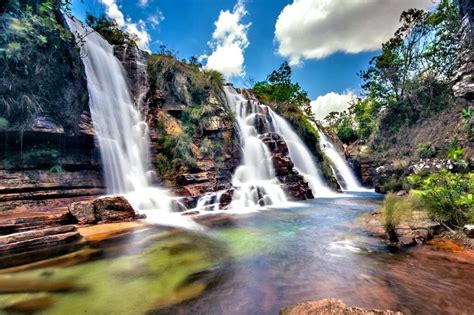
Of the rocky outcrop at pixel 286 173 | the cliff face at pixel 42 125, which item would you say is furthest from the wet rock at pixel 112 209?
the rocky outcrop at pixel 286 173

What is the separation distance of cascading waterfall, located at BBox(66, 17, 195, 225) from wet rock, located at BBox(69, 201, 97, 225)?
1965 mm

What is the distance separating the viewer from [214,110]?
15641 mm

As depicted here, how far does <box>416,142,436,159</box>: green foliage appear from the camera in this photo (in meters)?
13.7

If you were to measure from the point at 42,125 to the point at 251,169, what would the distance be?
1009cm

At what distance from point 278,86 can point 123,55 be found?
20.0 meters

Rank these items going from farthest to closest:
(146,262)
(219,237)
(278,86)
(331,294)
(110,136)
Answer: (278,86), (110,136), (219,237), (146,262), (331,294)

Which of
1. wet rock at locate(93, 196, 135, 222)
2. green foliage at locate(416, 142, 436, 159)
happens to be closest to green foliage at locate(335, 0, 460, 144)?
green foliage at locate(416, 142, 436, 159)

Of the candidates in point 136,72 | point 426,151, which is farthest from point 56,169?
point 426,151

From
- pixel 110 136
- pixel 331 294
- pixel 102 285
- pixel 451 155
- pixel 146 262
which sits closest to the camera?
pixel 331 294

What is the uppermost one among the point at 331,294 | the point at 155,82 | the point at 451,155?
the point at 155,82

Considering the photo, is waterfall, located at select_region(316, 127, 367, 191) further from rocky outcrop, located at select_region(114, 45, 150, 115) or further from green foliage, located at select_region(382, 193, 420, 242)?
rocky outcrop, located at select_region(114, 45, 150, 115)

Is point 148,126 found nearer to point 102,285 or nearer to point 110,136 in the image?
point 110,136

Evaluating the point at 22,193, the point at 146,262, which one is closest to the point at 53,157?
the point at 22,193

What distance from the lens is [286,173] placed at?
1462cm
